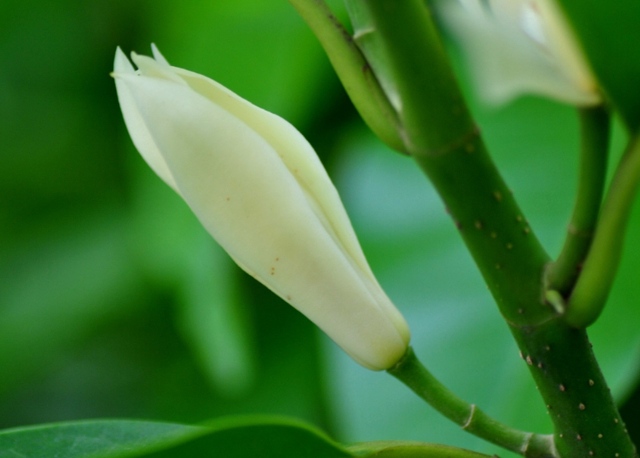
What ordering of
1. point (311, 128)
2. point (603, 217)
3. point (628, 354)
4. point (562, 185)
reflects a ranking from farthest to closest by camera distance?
point (311, 128) < point (562, 185) < point (628, 354) < point (603, 217)

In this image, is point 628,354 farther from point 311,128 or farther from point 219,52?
point 219,52

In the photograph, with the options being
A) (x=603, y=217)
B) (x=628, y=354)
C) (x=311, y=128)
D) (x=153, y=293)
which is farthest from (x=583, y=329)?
(x=153, y=293)

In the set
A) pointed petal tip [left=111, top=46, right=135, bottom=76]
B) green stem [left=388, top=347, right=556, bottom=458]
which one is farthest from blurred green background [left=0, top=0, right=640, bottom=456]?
pointed petal tip [left=111, top=46, right=135, bottom=76]

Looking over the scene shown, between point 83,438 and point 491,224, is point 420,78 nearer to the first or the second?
point 491,224

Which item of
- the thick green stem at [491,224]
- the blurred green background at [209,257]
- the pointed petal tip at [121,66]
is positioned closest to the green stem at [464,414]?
the thick green stem at [491,224]

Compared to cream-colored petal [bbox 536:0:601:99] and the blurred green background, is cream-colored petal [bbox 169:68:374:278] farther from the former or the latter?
the blurred green background

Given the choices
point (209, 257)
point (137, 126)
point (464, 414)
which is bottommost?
point (209, 257)

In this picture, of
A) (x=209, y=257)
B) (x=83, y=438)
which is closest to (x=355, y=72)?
(x=83, y=438)
